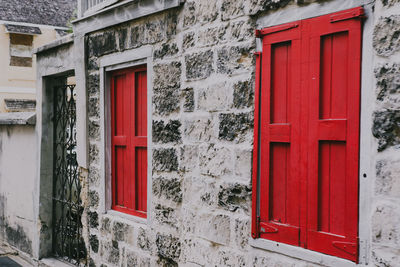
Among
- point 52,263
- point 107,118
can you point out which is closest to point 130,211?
point 107,118

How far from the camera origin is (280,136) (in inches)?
123

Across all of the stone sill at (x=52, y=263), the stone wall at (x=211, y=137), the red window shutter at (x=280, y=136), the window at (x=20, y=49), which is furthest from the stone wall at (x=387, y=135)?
the window at (x=20, y=49)

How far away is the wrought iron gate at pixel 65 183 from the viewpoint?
6.05m

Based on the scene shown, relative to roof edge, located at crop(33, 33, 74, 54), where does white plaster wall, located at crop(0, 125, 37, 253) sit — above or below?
below

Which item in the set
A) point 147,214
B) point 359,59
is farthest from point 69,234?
point 359,59

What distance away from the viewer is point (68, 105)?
6133 mm

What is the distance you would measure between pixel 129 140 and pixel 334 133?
2.49 m

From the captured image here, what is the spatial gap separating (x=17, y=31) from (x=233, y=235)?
1501 centimetres

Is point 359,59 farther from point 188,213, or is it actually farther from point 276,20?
point 188,213

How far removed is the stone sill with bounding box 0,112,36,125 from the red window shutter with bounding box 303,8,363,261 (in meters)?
4.57

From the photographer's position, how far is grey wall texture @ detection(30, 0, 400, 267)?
8.10 ft

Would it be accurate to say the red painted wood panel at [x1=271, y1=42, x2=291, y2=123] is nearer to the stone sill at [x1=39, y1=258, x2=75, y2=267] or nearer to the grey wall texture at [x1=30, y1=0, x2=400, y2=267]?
the grey wall texture at [x1=30, y1=0, x2=400, y2=267]

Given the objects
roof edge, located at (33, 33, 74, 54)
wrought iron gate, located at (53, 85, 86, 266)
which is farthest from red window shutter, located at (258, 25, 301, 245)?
wrought iron gate, located at (53, 85, 86, 266)

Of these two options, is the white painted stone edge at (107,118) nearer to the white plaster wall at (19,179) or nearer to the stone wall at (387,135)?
the white plaster wall at (19,179)
